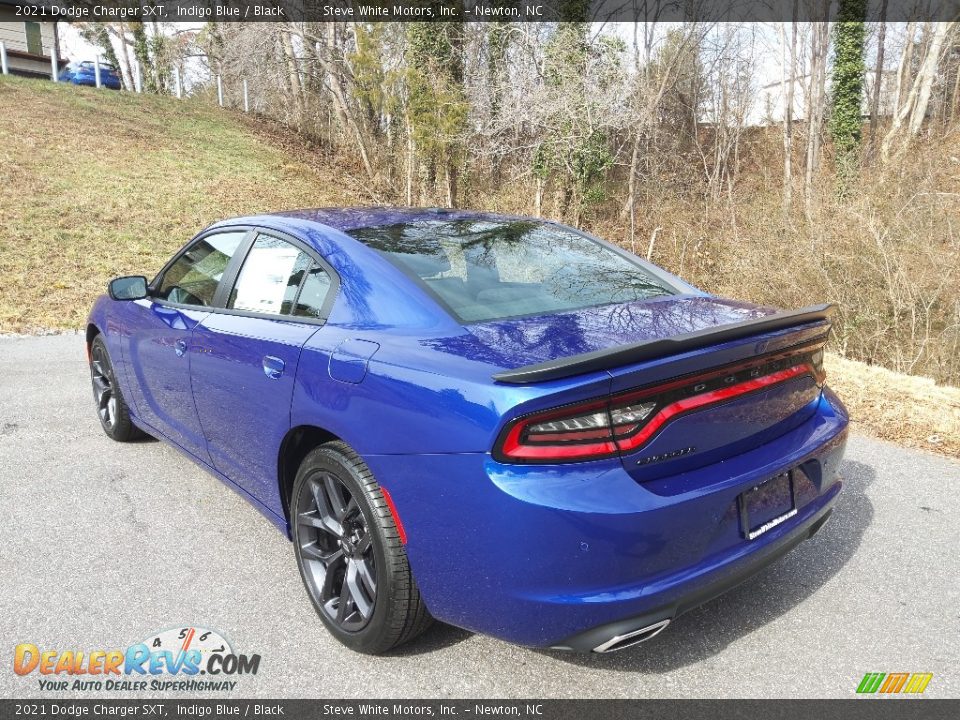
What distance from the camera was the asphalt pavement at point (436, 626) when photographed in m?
2.30

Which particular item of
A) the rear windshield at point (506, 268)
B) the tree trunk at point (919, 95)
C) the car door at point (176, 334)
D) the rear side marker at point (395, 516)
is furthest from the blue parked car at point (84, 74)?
the rear side marker at point (395, 516)

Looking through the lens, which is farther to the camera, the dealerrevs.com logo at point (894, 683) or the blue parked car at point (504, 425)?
the dealerrevs.com logo at point (894, 683)

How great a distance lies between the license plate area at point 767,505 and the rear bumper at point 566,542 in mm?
34

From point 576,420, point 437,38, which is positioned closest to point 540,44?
point 437,38

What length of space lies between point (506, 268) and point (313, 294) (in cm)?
79

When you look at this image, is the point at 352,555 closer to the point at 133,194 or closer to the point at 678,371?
the point at 678,371

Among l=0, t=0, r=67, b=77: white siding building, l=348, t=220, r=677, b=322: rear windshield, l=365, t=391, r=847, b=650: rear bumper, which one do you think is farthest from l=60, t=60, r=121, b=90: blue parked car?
l=365, t=391, r=847, b=650: rear bumper

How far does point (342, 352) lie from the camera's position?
2.40 meters

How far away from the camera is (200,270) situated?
362 cm

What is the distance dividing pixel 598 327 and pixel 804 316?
2.46 ft


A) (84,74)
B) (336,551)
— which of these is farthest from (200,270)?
(84,74)

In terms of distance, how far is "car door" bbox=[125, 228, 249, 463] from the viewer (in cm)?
340

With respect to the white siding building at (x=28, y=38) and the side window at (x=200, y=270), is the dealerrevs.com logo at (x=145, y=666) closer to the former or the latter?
the side window at (x=200, y=270)

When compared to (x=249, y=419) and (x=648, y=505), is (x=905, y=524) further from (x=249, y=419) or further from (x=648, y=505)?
(x=249, y=419)
